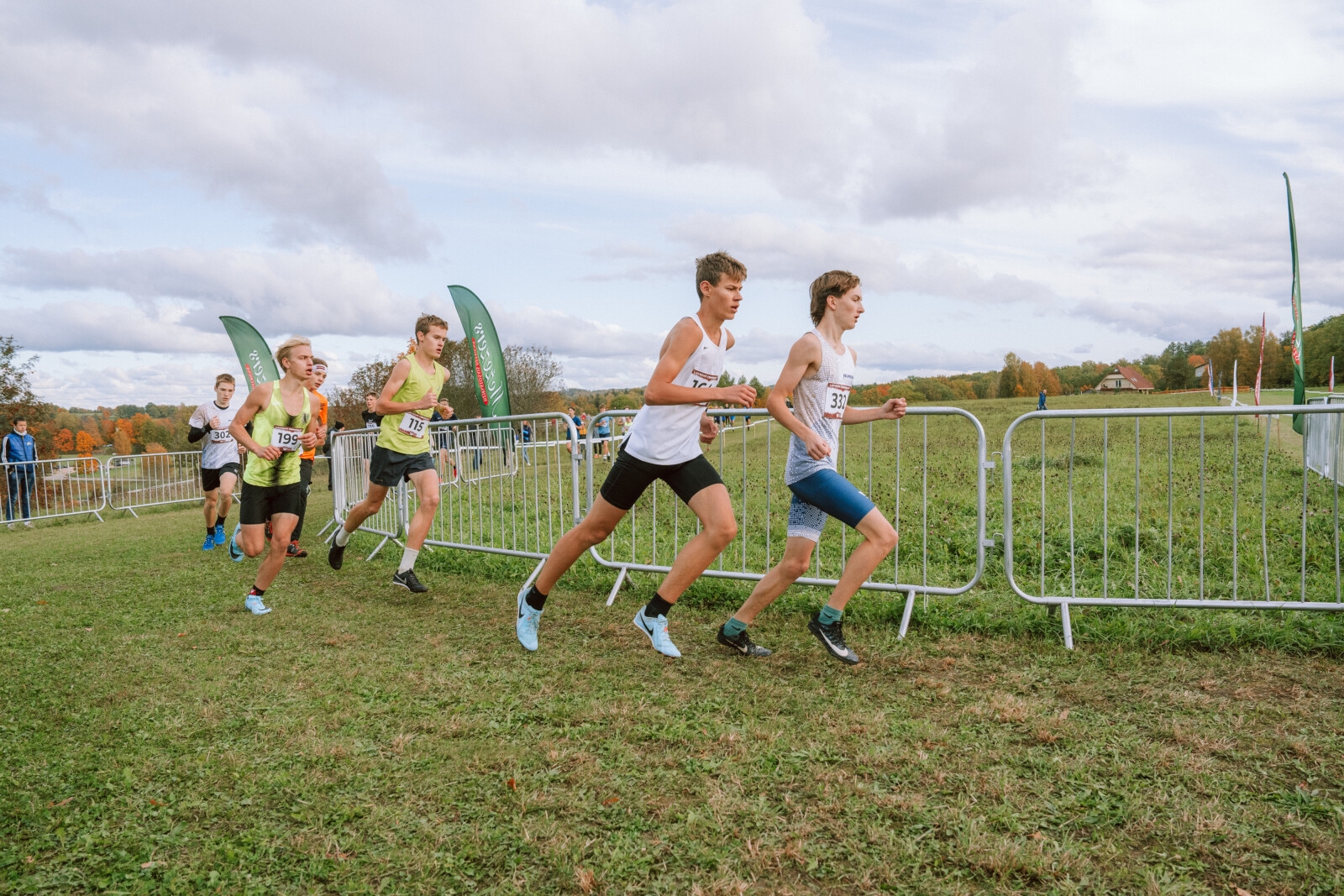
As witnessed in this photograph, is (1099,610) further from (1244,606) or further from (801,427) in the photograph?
(801,427)

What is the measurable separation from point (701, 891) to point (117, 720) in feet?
9.67

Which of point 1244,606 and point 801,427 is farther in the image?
point 1244,606

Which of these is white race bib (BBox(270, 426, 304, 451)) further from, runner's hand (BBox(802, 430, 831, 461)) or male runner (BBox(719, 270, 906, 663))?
runner's hand (BBox(802, 430, 831, 461))

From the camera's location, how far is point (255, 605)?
19.5ft

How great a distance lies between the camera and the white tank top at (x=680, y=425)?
4.30 meters

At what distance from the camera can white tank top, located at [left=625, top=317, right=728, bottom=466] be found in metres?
4.30

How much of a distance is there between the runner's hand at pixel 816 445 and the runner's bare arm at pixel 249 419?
3899 mm

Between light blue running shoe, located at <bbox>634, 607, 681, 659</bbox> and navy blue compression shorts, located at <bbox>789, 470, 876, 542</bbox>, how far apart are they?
0.87 meters

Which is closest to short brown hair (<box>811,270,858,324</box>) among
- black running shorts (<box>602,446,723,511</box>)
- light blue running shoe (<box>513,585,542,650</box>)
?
black running shorts (<box>602,446,723,511</box>)

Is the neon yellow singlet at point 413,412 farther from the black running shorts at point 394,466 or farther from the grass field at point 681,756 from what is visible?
the grass field at point 681,756

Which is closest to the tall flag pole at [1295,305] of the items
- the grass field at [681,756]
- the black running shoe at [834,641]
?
the grass field at [681,756]

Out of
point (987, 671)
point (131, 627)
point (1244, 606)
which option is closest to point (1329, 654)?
point (1244, 606)

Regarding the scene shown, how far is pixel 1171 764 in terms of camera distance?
3115 millimetres

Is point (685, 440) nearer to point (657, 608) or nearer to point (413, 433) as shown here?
point (657, 608)
